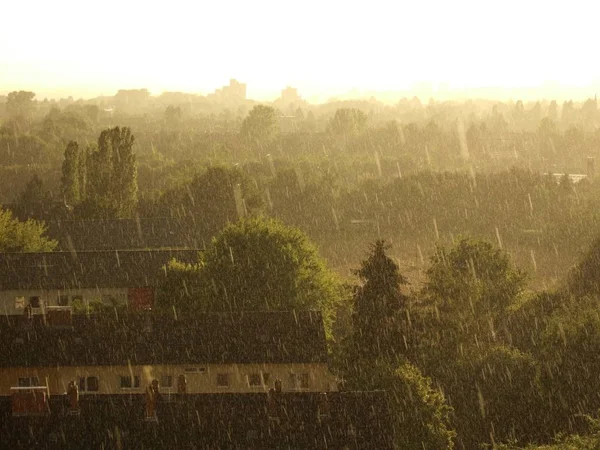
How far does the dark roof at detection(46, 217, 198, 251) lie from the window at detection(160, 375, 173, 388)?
1986 centimetres

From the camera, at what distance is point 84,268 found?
35281 millimetres

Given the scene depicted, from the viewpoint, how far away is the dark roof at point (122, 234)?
43438 mm

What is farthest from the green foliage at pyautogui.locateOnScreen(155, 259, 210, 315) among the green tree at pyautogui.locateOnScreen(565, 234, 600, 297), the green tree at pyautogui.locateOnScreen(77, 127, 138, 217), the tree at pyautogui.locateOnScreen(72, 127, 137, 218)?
the green tree at pyautogui.locateOnScreen(77, 127, 138, 217)

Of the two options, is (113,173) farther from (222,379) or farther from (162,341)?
(222,379)

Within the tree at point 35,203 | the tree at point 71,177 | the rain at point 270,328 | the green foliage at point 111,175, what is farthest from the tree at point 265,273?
the tree at point 71,177

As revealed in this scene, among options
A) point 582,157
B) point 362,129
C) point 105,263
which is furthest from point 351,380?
point 362,129

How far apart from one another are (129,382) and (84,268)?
12733 mm

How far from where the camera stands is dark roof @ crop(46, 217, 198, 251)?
143ft

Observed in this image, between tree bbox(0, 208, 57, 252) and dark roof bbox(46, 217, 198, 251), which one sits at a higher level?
tree bbox(0, 208, 57, 252)

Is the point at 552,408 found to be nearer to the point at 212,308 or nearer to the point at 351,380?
the point at 351,380

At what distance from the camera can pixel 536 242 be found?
57.9 m

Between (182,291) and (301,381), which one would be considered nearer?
(301,381)

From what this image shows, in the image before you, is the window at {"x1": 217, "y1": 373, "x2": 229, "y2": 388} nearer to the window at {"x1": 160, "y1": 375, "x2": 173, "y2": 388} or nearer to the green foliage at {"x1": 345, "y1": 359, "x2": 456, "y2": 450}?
the window at {"x1": 160, "y1": 375, "x2": 173, "y2": 388}

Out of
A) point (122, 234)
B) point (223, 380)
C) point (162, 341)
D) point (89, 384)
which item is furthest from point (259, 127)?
point (89, 384)
